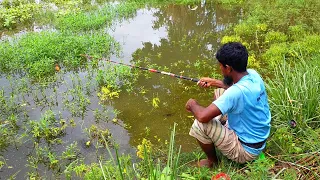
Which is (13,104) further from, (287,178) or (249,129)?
(287,178)

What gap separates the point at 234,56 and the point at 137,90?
332 centimetres

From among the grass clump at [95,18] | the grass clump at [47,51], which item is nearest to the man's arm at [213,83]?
the grass clump at [47,51]

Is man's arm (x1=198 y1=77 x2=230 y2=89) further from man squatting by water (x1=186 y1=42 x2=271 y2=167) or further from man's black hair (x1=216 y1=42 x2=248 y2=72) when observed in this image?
man's black hair (x1=216 y1=42 x2=248 y2=72)

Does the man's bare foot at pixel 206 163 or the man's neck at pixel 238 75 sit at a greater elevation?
the man's neck at pixel 238 75

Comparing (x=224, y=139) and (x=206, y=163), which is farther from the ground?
(x=224, y=139)

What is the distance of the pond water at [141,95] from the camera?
4.64m

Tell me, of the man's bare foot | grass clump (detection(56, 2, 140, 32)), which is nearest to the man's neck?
the man's bare foot

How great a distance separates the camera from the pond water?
464 cm

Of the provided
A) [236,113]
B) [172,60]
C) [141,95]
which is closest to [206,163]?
[236,113]

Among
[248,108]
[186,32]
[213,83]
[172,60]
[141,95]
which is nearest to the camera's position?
[248,108]

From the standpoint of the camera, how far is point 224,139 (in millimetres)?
3350

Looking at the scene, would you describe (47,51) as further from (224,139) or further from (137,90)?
(224,139)

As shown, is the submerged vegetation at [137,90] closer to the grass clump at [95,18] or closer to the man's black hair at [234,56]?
the grass clump at [95,18]

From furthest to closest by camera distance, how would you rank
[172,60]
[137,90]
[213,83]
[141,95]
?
[172,60], [137,90], [141,95], [213,83]
